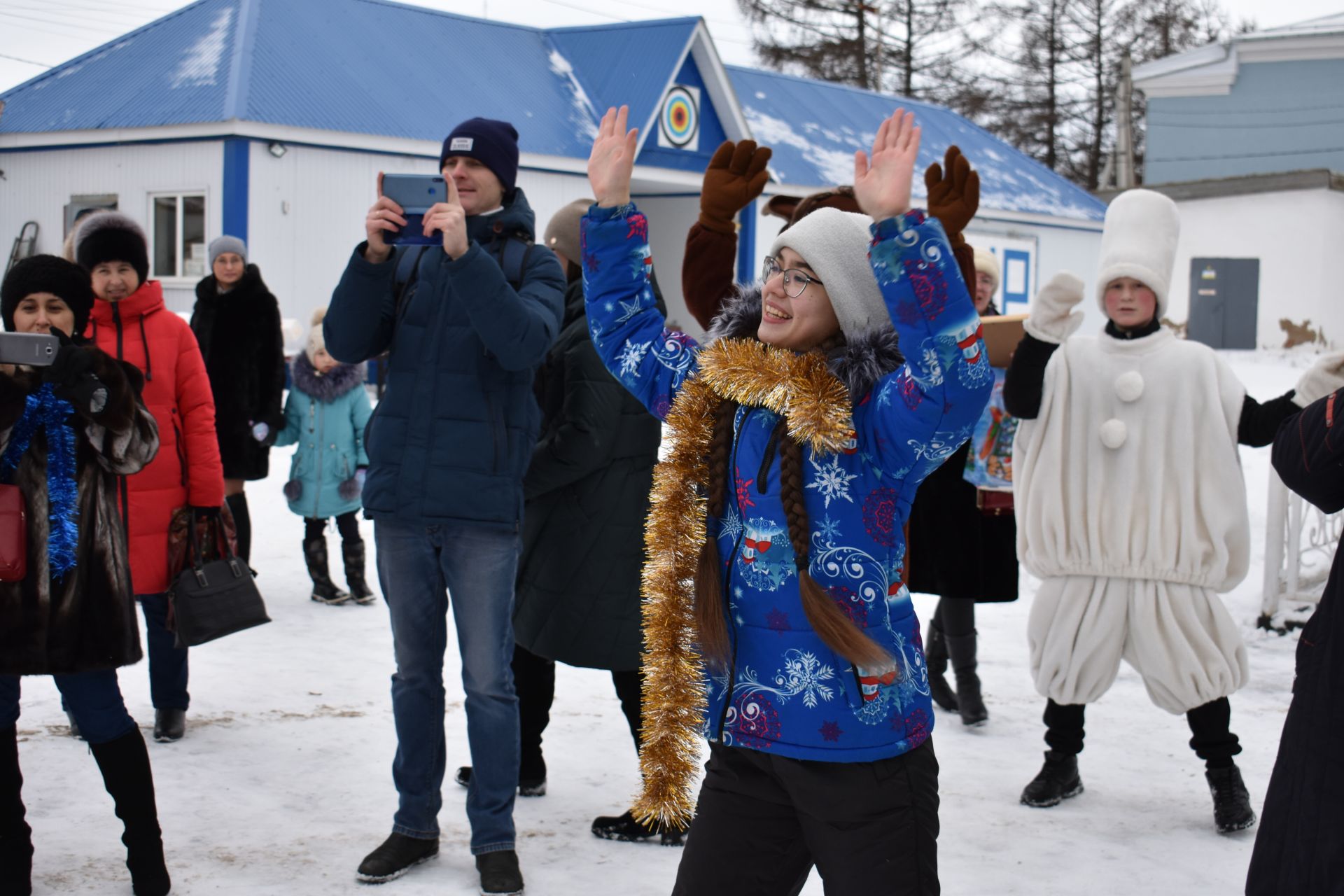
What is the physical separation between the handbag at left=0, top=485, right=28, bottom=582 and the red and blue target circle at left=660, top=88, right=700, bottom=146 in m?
16.0

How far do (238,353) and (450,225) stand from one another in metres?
3.61

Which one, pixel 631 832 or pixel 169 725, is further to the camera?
pixel 169 725

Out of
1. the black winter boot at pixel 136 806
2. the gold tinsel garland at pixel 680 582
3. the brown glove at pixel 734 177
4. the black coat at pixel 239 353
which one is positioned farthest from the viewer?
the black coat at pixel 239 353

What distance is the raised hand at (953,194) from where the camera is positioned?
2932 millimetres

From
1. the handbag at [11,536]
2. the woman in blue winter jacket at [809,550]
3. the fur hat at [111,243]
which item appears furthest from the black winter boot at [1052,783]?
the fur hat at [111,243]

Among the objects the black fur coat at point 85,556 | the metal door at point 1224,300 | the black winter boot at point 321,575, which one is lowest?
the black winter boot at point 321,575

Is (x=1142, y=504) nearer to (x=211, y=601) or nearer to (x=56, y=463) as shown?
(x=211, y=601)

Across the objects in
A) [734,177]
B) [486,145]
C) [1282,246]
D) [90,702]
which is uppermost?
[1282,246]

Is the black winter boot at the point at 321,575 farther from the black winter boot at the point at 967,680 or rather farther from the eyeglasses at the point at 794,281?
the eyeglasses at the point at 794,281

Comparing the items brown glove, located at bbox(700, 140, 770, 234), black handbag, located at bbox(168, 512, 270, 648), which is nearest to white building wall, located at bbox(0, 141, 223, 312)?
black handbag, located at bbox(168, 512, 270, 648)

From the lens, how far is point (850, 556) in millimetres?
2385

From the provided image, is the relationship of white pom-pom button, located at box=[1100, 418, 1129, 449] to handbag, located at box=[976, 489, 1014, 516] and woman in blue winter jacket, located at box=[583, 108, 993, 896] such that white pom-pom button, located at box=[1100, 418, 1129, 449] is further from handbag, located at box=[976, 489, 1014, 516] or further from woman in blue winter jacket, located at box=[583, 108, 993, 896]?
woman in blue winter jacket, located at box=[583, 108, 993, 896]

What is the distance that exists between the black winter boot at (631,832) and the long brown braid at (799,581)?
171 cm

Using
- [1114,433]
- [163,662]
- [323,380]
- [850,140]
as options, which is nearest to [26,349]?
[163,662]
